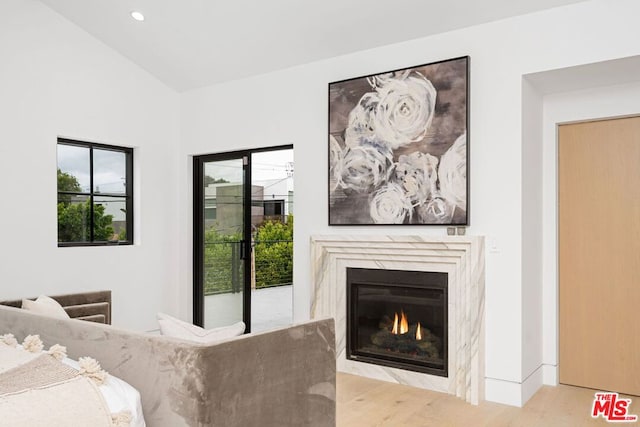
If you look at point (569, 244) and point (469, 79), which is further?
point (569, 244)

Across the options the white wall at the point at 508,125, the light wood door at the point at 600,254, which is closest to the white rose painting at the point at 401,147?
the white wall at the point at 508,125

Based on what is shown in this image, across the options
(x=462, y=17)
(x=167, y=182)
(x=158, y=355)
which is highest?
(x=462, y=17)

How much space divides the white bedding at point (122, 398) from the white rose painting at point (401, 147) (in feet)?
8.50

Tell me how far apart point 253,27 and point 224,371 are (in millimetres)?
3273

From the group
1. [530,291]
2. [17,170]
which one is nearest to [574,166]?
[530,291]

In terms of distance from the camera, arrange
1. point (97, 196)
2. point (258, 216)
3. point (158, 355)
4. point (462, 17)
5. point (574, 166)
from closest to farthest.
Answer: point (158, 355) < point (462, 17) < point (574, 166) < point (97, 196) < point (258, 216)

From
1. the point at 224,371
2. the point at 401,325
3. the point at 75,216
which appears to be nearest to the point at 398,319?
the point at 401,325

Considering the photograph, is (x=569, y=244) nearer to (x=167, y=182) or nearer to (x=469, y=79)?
(x=469, y=79)

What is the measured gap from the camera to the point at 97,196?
505cm

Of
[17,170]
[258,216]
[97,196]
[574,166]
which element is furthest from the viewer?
[258,216]

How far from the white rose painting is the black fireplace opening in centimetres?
46

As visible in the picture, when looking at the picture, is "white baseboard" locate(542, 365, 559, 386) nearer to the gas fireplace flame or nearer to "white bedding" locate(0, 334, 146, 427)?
the gas fireplace flame

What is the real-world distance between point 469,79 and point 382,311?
188 cm

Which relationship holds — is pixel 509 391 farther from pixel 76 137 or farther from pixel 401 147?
pixel 76 137
